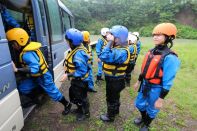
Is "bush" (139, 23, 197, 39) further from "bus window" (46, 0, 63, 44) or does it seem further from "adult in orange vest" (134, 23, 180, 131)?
"adult in orange vest" (134, 23, 180, 131)

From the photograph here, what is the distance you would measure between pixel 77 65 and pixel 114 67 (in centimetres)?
60

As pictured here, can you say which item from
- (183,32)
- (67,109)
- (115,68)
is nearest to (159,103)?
(115,68)

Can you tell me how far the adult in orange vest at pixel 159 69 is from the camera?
3.40m

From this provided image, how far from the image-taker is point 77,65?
3.90 m

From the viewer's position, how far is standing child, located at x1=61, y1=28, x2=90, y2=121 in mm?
3885

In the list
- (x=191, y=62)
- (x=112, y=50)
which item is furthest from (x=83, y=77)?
(x=191, y=62)

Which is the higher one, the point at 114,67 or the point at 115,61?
the point at 115,61

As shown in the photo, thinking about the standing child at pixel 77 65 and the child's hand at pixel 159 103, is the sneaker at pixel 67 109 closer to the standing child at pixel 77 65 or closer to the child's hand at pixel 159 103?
the standing child at pixel 77 65

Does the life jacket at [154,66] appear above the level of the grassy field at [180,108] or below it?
above

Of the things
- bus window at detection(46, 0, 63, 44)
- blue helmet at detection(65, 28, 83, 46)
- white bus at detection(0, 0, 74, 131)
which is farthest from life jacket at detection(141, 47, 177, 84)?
bus window at detection(46, 0, 63, 44)

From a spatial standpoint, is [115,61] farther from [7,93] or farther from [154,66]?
[7,93]

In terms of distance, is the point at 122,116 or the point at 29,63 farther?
the point at 122,116

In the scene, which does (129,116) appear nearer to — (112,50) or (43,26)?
(112,50)

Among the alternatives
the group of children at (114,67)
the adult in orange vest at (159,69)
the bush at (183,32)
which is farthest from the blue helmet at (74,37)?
the bush at (183,32)
